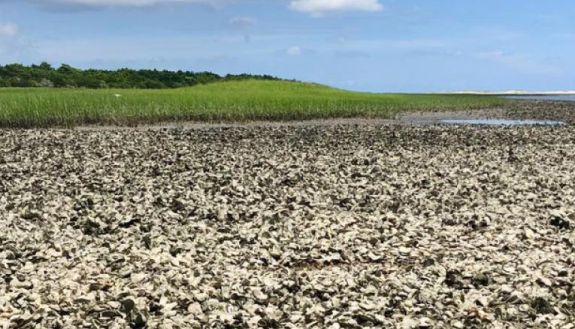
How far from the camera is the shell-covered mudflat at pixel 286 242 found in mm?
8430

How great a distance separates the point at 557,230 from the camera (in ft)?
42.0

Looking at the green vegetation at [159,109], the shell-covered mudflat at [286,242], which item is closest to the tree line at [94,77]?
the green vegetation at [159,109]

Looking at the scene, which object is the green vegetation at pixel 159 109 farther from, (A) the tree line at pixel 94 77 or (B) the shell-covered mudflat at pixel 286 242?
(A) the tree line at pixel 94 77

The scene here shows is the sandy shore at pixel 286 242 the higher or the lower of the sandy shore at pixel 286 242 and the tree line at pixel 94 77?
the lower

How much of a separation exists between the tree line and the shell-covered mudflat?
75314 millimetres

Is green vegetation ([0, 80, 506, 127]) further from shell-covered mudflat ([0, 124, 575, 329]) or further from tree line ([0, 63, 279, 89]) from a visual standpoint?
tree line ([0, 63, 279, 89])

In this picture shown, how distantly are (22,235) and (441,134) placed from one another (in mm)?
26207

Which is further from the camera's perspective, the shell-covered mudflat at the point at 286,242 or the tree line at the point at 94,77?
the tree line at the point at 94,77

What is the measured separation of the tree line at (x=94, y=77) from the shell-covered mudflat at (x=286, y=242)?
75.3 meters

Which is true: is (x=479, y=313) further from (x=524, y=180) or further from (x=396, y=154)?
(x=396, y=154)

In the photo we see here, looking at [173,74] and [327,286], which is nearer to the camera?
[327,286]

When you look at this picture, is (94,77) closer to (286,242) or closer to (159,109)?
(159,109)

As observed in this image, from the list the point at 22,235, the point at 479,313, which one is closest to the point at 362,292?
the point at 479,313

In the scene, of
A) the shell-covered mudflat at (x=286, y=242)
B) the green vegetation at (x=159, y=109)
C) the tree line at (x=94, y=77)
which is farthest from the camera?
the tree line at (x=94, y=77)
